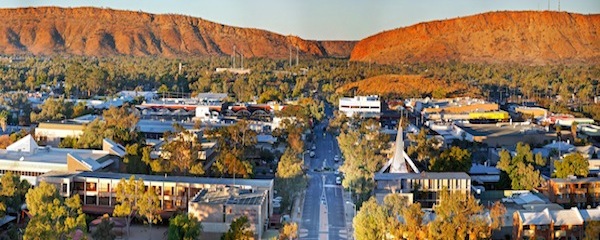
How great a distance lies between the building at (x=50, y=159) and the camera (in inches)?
1277

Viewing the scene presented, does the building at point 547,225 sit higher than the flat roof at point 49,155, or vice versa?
the flat roof at point 49,155

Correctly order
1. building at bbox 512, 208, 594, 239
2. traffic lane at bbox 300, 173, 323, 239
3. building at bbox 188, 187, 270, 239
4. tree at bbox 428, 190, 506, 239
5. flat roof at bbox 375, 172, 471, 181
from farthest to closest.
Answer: flat roof at bbox 375, 172, 471, 181
traffic lane at bbox 300, 173, 323, 239
building at bbox 188, 187, 270, 239
building at bbox 512, 208, 594, 239
tree at bbox 428, 190, 506, 239

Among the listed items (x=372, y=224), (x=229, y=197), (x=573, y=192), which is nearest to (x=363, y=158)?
(x=573, y=192)

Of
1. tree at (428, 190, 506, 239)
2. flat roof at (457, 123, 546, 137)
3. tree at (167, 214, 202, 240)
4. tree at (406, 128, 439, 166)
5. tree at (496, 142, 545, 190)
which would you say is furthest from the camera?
flat roof at (457, 123, 546, 137)

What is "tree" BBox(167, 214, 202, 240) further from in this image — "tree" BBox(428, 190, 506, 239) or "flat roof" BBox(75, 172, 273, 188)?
"tree" BBox(428, 190, 506, 239)

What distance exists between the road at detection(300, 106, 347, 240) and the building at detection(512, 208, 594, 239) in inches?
226

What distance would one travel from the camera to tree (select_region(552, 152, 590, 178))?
32156 millimetres

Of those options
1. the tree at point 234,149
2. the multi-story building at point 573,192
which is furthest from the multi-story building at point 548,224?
the tree at point 234,149

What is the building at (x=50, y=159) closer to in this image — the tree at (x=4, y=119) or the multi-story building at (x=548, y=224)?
the tree at (x=4, y=119)

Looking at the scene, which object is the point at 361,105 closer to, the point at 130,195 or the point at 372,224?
the point at 130,195

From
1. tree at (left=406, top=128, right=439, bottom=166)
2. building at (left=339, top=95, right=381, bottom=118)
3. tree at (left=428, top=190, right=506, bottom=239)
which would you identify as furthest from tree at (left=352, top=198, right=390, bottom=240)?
building at (left=339, top=95, right=381, bottom=118)

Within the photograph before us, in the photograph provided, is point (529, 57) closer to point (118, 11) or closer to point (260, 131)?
point (118, 11)

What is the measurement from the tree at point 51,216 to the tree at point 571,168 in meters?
19.4

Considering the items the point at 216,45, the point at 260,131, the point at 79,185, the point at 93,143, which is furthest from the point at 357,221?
the point at 216,45
